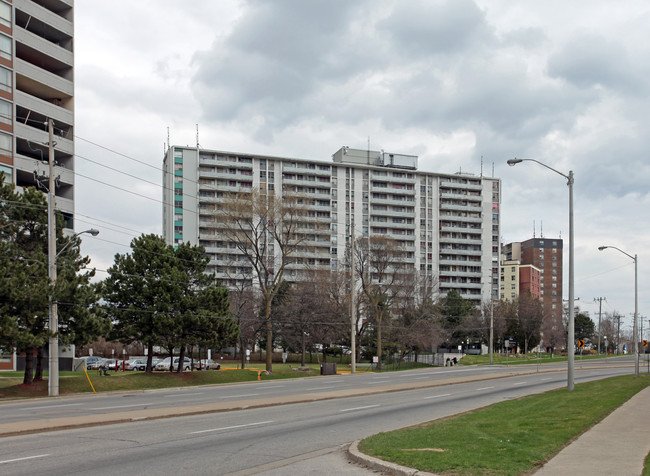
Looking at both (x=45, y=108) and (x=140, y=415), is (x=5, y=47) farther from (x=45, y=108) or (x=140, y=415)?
(x=140, y=415)

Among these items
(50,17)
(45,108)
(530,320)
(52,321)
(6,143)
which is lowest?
(530,320)

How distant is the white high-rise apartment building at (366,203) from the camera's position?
11794 cm

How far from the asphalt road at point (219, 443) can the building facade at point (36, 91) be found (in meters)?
36.8

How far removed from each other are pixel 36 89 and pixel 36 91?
2.04 ft

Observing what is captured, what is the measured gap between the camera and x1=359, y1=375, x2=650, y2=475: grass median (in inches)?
378

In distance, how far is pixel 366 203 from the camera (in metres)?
131

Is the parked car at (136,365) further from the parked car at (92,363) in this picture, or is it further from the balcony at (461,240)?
the balcony at (461,240)

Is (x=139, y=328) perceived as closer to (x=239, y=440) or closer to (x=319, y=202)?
(x=239, y=440)

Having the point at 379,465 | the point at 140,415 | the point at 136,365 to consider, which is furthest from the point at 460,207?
the point at 379,465

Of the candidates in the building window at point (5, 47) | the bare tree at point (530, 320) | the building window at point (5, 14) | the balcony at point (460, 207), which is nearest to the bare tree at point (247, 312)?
the building window at point (5, 47)

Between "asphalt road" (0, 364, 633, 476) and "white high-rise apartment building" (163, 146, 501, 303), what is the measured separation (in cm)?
9354

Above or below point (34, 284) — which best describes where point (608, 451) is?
below

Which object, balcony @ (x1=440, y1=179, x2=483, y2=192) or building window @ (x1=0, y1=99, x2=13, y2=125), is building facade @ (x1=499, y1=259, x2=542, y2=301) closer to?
balcony @ (x1=440, y1=179, x2=483, y2=192)

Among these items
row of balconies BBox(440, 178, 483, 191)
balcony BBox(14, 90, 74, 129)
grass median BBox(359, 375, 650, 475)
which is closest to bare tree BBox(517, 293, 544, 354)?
row of balconies BBox(440, 178, 483, 191)
